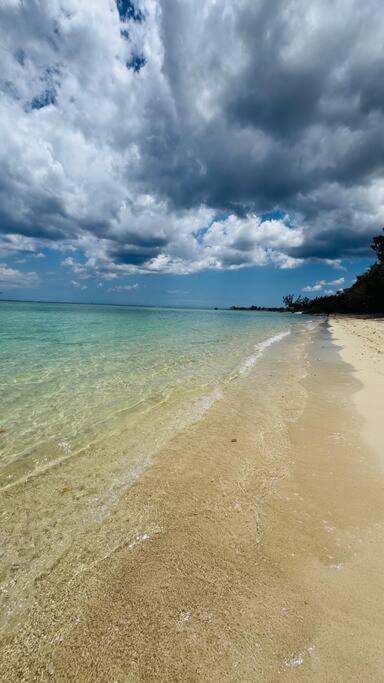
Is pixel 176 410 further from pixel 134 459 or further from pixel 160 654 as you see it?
pixel 160 654

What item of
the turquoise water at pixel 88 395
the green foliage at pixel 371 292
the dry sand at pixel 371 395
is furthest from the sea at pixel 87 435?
the green foliage at pixel 371 292

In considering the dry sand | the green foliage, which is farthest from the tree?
the dry sand

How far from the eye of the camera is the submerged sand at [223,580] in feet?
7.01

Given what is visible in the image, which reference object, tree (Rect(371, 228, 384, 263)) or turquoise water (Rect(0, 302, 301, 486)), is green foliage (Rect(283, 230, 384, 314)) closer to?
tree (Rect(371, 228, 384, 263))

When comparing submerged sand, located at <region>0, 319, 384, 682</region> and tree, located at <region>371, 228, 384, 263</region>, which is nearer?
submerged sand, located at <region>0, 319, 384, 682</region>

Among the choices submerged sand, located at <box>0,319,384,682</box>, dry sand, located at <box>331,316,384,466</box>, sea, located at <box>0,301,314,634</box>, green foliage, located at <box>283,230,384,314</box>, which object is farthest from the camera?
green foliage, located at <box>283,230,384,314</box>

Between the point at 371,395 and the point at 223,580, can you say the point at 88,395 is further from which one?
the point at 371,395

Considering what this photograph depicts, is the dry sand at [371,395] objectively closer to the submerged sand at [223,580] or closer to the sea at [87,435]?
the submerged sand at [223,580]

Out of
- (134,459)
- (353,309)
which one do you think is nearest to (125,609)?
(134,459)

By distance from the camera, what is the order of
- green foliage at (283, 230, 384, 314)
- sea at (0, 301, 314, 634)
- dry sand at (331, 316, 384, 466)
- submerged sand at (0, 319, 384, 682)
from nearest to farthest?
submerged sand at (0, 319, 384, 682)
sea at (0, 301, 314, 634)
dry sand at (331, 316, 384, 466)
green foliage at (283, 230, 384, 314)

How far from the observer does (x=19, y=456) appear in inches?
220

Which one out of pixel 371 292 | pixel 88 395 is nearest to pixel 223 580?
pixel 88 395

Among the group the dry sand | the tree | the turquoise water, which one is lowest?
the turquoise water

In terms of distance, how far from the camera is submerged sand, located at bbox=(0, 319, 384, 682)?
7.01 feet
